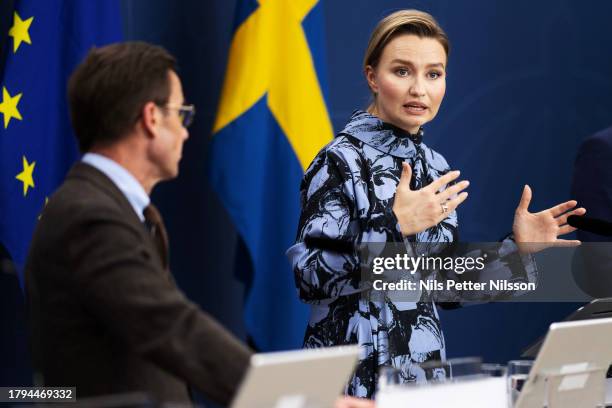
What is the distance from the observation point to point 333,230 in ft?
7.55

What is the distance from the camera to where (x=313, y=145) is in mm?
3820

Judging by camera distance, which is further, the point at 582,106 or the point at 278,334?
the point at 582,106

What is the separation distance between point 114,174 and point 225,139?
202 centimetres

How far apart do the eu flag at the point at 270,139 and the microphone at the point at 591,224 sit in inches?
52.3

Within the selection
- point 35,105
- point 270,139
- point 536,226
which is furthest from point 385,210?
point 35,105

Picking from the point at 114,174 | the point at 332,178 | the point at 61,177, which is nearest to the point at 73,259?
the point at 114,174

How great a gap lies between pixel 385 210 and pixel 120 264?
3.01ft

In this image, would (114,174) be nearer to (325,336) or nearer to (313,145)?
(325,336)

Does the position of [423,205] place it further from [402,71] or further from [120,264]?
[120,264]

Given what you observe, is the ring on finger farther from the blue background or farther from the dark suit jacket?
the blue background

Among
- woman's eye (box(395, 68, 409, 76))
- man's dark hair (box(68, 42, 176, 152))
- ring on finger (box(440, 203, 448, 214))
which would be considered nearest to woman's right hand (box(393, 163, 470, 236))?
ring on finger (box(440, 203, 448, 214))

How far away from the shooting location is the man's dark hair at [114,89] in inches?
69.2

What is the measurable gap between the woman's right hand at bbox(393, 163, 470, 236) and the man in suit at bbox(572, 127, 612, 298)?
92cm

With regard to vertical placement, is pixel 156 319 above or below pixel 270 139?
below
